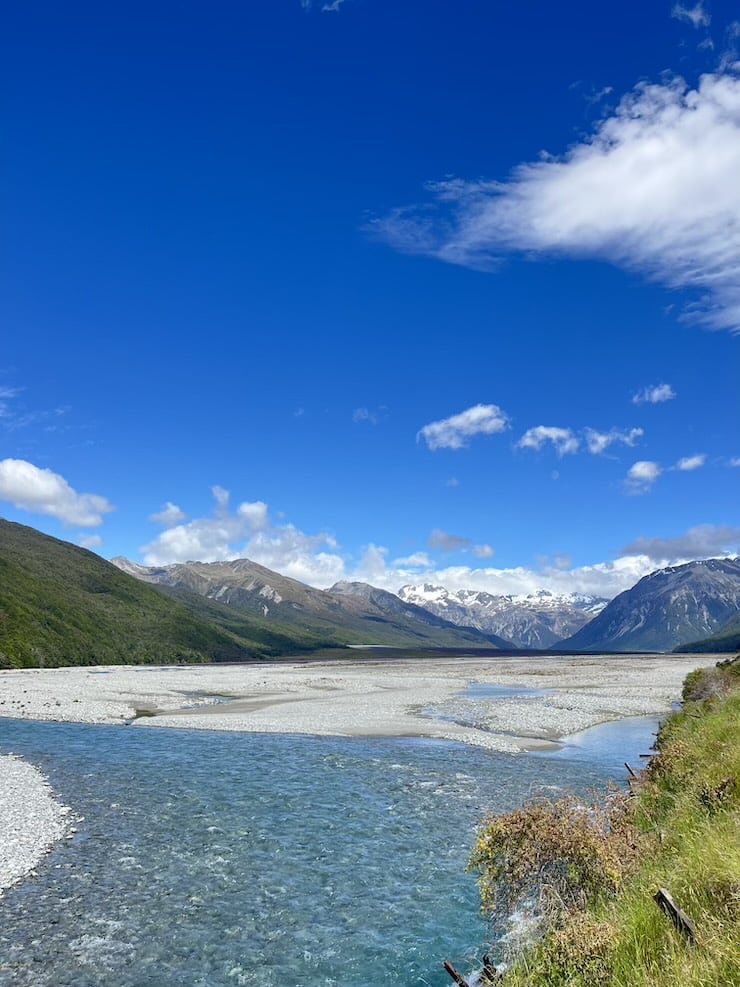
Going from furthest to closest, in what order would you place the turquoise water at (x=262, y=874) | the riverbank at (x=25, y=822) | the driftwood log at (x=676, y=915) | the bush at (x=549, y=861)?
the riverbank at (x=25, y=822) → the turquoise water at (x=262, y=874) → the bush at (x=549, y=861) → the driftwood log at (x=676, y=915)

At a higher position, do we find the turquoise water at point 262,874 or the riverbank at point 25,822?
the turquoise water at point 262,874

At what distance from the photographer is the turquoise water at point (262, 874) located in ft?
53.6

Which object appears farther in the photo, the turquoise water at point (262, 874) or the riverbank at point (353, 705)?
the riverbank at point (353, 705)

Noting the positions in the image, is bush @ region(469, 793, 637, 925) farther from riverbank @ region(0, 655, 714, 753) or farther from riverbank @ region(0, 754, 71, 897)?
riverbank @ region(0, 655, 714, 753)

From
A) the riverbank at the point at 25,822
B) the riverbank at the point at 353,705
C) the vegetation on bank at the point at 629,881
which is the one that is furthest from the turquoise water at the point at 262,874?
the riverbank at the point at 353,705

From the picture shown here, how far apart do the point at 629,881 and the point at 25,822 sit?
80.6 feet

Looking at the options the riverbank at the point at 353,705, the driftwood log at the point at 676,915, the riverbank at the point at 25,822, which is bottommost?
the riverbank at the point at 353,705

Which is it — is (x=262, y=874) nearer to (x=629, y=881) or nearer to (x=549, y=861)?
(x=549, y=861)

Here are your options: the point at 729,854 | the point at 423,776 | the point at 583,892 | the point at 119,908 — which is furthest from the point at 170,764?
the point at 729,854

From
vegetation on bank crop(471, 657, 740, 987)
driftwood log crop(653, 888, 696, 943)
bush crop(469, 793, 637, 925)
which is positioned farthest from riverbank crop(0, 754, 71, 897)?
driftwood log crop(653, 888, 696, 943)

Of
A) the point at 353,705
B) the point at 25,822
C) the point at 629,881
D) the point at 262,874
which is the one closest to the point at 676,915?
the point at 629,881

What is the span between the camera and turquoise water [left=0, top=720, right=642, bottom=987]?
643 inches

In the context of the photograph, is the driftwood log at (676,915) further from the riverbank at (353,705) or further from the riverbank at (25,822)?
the riverbank at (353,705)

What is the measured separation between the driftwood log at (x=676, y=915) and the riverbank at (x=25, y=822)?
1993cm
